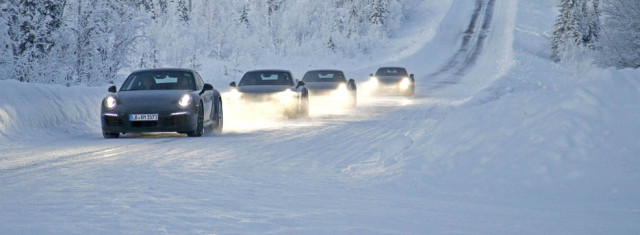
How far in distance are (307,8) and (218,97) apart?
52373 mm

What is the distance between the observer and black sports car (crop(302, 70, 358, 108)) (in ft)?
73.5

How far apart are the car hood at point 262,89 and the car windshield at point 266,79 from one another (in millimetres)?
600

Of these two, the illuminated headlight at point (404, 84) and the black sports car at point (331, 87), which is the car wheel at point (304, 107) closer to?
the black sports car at point (331, 87)

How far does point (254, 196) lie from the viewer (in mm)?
6883

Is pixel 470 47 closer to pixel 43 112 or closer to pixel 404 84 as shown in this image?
pixel 404 84

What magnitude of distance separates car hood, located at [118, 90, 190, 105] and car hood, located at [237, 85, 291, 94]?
15.0ft

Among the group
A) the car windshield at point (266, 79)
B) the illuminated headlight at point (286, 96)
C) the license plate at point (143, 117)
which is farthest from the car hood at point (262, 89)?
the license plate at point (143, 117)

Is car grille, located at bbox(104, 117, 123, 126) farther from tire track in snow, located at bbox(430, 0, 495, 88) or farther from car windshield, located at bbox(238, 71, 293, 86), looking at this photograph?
tire track in snow, located at bbox(430, 0, 495, 88)

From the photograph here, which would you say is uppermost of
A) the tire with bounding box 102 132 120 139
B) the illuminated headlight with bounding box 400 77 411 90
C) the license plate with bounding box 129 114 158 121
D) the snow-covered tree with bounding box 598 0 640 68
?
the snow-covered tree with bounding box 598 0 640 68

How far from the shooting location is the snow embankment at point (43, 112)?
43.1ft

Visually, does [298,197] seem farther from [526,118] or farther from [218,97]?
[218,97]

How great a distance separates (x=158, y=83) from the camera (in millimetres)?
14500

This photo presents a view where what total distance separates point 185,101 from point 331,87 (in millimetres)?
9661

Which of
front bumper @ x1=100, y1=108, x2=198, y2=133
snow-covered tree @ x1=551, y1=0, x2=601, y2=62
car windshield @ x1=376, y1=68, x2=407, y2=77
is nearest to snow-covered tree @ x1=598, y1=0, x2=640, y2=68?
car windshield @ x1=376, y1=68, x2=407, y2=77
